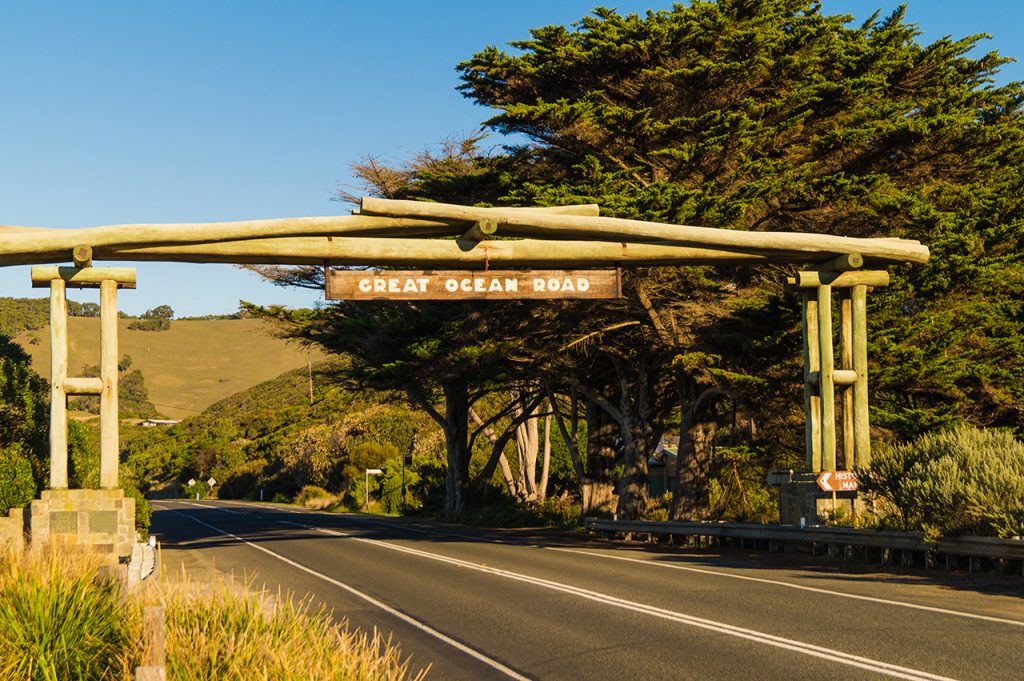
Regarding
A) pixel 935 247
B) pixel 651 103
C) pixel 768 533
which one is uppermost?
pixel 651 103

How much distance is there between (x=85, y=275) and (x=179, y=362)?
175m

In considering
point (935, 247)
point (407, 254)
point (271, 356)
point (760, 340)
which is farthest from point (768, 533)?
point (271, 356)

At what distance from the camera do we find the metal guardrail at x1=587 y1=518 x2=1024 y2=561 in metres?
14.7

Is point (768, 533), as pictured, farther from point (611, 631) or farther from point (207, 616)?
point (207, 616)

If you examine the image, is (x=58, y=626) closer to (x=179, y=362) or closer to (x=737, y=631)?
(x=737, y=631)

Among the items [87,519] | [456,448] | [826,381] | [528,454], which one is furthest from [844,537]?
[528,454]

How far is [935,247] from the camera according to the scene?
21.6 meters

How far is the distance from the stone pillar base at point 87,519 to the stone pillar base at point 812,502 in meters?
11.7

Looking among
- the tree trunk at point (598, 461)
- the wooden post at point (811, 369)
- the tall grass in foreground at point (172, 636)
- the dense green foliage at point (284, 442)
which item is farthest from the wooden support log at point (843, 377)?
the dense green foliage at point (284, 442)

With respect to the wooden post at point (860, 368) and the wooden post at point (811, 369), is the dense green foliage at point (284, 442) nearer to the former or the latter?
the wooden post at point (811, 369)

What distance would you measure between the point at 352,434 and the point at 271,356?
415ft

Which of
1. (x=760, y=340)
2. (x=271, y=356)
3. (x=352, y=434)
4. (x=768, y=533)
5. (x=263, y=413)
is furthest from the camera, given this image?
(x=271, y=356)

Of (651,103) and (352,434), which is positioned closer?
(651,103)

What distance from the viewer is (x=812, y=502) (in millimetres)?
19688
